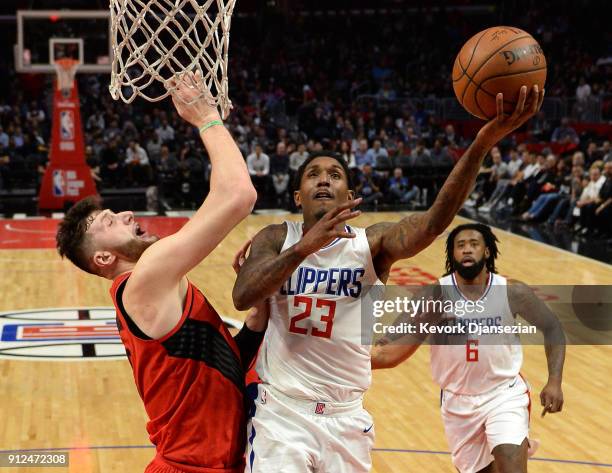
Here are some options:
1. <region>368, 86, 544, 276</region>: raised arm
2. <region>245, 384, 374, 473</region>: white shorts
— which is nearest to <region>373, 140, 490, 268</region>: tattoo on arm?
<region>368, 86, 544, 276</region>: raised arm

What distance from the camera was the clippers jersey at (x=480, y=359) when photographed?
4.96 meters

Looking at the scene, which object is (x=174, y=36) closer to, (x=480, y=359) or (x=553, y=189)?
(x=480, y=359)

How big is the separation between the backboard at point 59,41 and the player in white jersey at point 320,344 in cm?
1440

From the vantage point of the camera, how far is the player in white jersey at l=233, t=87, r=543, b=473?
11.9 ft

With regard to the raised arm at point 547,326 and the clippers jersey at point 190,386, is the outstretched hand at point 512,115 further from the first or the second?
the raised arm at point 547,326

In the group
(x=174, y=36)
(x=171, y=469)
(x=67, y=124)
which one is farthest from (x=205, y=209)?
(x=67, y=124)

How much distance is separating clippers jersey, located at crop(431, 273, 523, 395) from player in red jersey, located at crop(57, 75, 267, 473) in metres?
1.71

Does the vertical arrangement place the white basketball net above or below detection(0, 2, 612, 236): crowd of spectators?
above

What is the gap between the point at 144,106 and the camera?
2469 centimetres

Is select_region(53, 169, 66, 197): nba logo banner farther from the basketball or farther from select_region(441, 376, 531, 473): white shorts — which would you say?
the basketball

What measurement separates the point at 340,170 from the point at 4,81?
79.4 feet

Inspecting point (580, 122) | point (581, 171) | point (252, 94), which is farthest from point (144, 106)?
point (581, 171)

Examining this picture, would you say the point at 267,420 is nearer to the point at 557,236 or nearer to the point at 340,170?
the point at 340,170

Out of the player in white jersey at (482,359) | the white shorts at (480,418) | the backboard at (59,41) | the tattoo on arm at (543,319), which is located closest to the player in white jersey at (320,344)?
the player in white jersey at (482,359)
